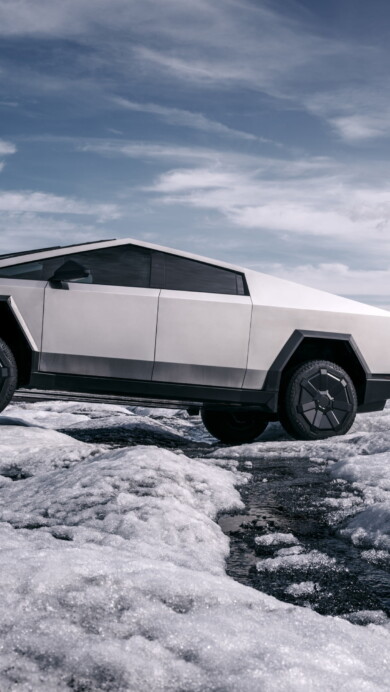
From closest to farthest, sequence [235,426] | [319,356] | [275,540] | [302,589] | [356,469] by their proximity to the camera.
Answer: [302,589]
[275,540]
[356,469]
[319,356]
[235,426]

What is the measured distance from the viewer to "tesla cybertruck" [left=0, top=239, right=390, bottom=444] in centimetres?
577

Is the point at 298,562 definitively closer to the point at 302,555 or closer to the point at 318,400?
the point at 302,555

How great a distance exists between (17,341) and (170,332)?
1274mm

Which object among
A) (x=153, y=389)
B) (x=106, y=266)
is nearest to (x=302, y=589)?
(x=153, y=389)

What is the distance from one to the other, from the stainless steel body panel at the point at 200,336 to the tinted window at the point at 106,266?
289mm

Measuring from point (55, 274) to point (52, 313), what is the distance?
0.32 m

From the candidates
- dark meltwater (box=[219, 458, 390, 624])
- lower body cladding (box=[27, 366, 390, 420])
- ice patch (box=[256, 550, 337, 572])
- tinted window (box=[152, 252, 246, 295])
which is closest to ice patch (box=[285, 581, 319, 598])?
dark meltwater (box=[219, 458, 390, 624])

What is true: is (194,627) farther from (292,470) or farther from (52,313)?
(52,313)

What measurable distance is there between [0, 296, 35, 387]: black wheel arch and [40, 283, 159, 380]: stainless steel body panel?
0.13 meters

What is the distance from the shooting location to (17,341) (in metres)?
5.89

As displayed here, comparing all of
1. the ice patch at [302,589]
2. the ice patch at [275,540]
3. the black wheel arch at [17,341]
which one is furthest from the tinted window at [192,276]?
the ice patch at [302,589]

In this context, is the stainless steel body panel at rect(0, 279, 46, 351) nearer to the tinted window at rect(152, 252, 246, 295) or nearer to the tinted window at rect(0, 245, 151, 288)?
the tinted window at rect(0, 245, 151, 288)

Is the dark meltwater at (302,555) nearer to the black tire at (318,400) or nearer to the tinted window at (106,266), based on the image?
the black tire at (318,400)

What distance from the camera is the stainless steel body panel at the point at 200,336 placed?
581cm
